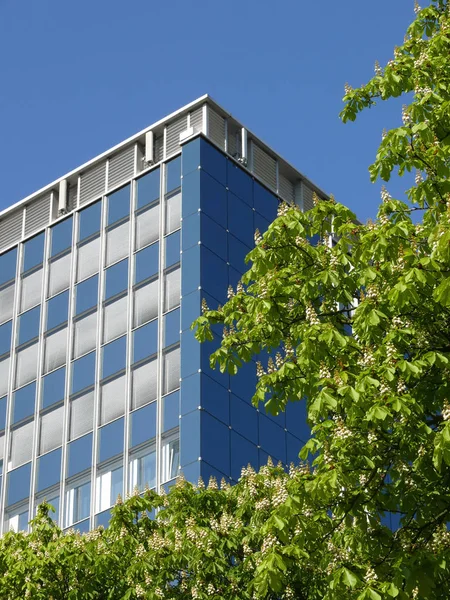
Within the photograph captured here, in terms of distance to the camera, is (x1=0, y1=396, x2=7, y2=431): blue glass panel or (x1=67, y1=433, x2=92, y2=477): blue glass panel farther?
(x1=0, y1=396, x2=7, y2=431): blue glass panel

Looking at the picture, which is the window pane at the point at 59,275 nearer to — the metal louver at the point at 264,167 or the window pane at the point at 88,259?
the window pane at the point at 88,259

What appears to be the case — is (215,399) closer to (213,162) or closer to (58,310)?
(213,162)

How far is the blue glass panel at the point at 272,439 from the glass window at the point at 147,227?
8568mm

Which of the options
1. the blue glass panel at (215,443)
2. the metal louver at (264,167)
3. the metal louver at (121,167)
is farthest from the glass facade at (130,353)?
the metal louver at (264,167)

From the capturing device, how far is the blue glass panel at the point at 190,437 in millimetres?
45281

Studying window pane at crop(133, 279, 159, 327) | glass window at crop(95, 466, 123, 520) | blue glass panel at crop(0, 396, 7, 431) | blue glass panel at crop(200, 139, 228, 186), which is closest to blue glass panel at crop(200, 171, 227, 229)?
blue glass panel at crop(200, 139, 228, 186)

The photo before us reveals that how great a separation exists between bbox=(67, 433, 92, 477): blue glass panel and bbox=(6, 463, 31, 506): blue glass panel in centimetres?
212

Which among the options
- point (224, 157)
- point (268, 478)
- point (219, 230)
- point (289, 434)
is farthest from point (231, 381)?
point (268, 478)

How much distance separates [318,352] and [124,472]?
2895 centimetres

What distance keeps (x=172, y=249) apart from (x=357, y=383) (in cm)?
3304

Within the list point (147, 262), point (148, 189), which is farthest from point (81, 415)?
point (148, 189)

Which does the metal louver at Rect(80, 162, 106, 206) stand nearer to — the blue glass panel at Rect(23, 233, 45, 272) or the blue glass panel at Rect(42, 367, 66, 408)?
the blue glass panel at Rect(23, 233, 45, 272)

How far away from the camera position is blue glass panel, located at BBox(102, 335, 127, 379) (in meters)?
51.0

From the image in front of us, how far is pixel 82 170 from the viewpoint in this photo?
5788cm
